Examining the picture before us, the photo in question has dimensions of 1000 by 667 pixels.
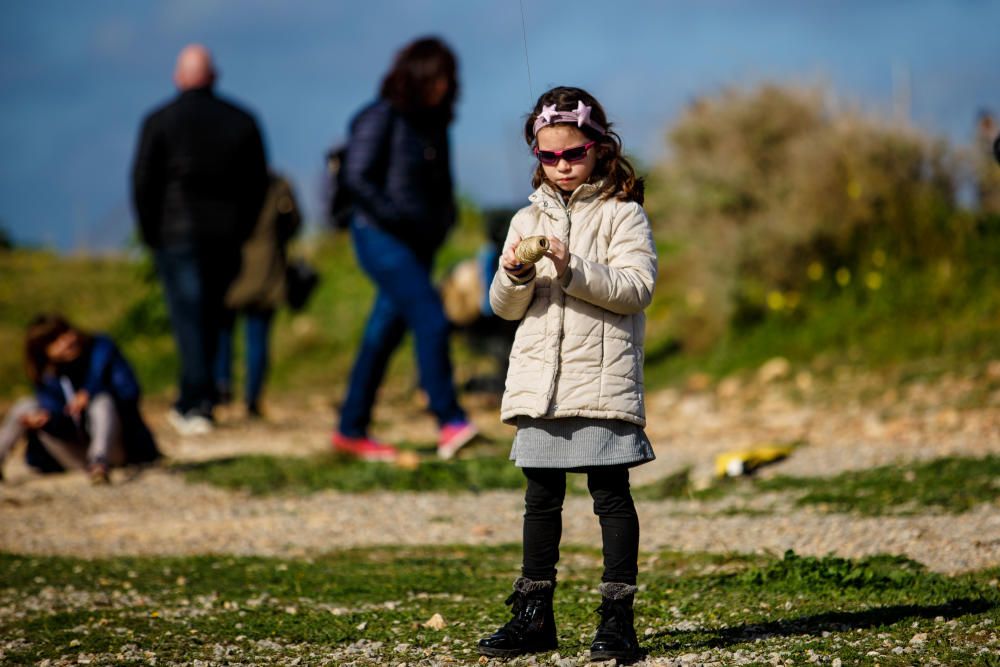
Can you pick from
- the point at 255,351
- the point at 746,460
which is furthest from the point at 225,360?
the point at 746,460

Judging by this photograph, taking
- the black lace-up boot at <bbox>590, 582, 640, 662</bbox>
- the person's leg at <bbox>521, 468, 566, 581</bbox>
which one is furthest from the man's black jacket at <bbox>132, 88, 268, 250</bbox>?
the black lace-up boot at <bbox>590, 582, 640, 662</bbox>

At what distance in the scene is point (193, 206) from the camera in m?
9.66

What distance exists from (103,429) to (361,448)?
156 cm

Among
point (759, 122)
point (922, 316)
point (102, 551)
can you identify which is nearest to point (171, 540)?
point (102, 551)

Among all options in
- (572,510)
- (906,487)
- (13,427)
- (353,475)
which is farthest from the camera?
(13,427)

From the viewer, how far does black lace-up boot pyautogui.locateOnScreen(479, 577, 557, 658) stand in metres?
3.85

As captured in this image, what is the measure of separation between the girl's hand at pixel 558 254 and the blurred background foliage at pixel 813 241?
6.74 m

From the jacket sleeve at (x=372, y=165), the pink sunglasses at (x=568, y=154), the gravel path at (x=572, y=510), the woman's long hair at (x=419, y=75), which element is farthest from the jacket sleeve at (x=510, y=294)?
the woman's long hair at (x=419, y=75)

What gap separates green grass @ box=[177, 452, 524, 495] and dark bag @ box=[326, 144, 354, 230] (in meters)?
1.48

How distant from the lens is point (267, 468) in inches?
318

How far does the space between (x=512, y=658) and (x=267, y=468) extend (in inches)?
176

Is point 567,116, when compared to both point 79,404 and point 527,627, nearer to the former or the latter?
point 527,627

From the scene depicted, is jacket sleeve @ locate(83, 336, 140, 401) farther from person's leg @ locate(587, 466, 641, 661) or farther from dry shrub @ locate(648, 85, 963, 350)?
dry shrub @ locate(648, 85, 963, 350)

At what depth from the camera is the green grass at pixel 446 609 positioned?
3895 mm
